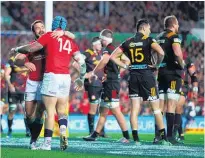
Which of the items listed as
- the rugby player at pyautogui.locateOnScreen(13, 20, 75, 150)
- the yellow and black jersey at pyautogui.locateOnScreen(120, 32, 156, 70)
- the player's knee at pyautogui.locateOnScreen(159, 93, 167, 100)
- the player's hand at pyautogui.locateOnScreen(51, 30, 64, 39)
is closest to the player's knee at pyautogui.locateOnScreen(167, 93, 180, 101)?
the player's knee at pyautogui.locateOnScreen(159, 93, 167, 100)

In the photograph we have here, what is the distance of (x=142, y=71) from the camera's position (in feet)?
46.0

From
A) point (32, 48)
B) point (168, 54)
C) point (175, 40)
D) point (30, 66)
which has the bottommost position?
point (30, 66)

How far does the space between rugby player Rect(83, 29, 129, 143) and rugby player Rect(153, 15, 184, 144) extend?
1.10m

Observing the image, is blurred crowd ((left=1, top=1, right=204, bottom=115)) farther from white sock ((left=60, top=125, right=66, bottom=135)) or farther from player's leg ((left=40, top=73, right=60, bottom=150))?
white sock ((left=60, top=125, right=66, bottom=135))

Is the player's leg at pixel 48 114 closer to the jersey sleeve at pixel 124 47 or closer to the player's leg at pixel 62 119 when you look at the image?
the player's leg at pixel 62 119

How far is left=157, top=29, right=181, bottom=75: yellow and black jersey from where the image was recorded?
1423 cm

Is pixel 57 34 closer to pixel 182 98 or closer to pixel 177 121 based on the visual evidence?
pixel 177 121

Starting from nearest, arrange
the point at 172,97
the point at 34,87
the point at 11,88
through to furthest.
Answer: the point at 34,87
the point at 172,97
the point at 11,88

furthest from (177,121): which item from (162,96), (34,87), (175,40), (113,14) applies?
(113,14)

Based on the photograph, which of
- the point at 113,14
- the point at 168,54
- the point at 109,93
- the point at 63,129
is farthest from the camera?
the point at 113,14

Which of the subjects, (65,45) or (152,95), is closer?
(65,45)

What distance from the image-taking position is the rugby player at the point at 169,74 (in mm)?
14289

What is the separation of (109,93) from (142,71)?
1.95 metres

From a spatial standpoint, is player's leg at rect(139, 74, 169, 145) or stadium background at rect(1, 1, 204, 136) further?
stadium background at rect(1, 1, 204, 136)
